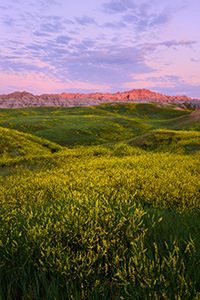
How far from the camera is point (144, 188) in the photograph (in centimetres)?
678

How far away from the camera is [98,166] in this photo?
11.5 metres

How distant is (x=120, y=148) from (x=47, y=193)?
42.1 ft

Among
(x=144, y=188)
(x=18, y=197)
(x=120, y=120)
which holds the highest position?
(x=120, y=120)

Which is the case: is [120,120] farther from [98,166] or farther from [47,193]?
[47,193]

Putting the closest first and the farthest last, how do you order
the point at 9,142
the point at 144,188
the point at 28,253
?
the point at 28,253 → the point at 144,188 → the point at 9,142

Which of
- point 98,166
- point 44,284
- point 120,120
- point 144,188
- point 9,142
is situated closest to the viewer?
point 44,284

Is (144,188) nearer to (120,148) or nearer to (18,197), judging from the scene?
(18,197)

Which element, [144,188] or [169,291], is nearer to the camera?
[169,291]

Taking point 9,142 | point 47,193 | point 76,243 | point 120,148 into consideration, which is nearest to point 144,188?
point 47,193

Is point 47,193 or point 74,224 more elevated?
point 74,224

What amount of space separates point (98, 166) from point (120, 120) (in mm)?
39975

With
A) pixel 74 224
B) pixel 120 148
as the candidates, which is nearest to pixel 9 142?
pixel 120 148

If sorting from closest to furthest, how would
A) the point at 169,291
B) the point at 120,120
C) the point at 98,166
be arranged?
the point at 169,291 < the point at 98,166 < the point at 120,120

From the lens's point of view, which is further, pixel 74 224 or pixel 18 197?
pixel 18 197
